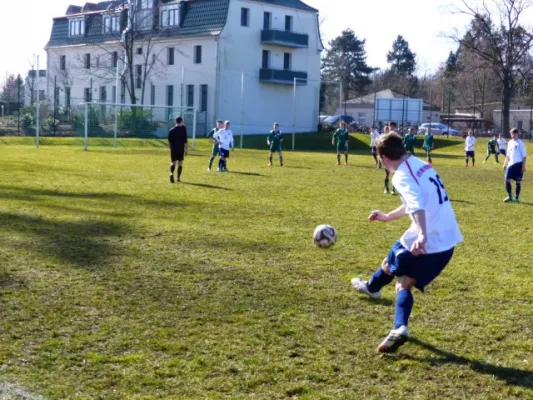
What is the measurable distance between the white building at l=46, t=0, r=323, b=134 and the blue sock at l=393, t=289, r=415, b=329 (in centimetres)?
4741

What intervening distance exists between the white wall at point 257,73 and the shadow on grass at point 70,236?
41140 millimetres

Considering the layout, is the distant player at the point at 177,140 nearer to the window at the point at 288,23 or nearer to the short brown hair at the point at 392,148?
the short brown hair at the point at 392,148

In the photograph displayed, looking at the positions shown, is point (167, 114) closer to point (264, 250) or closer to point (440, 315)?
point (264, 250)

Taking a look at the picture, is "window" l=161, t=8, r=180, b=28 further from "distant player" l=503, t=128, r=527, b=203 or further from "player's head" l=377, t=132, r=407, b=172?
"player's head" l=377, t=132, r=407, b=172

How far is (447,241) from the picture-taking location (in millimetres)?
5727

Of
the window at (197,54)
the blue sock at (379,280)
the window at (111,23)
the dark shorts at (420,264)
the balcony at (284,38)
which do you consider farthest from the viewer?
the window at (111,23)

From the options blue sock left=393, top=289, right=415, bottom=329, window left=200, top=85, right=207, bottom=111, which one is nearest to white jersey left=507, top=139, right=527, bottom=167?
blue sock left=393, top=289, right=415, bottom=329

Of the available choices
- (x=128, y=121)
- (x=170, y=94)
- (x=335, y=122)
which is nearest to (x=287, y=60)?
(x=170, y=94)

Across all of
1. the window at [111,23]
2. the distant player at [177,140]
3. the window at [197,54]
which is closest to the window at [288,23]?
the window at [197,54]

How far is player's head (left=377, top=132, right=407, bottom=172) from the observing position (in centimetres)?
567

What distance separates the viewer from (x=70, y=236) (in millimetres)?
10727

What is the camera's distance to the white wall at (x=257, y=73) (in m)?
55.0

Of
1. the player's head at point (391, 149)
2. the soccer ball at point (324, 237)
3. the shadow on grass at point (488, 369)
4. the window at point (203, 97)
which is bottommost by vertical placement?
the shadow on grass at point (488, 369)

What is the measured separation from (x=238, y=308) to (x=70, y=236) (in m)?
4.50
